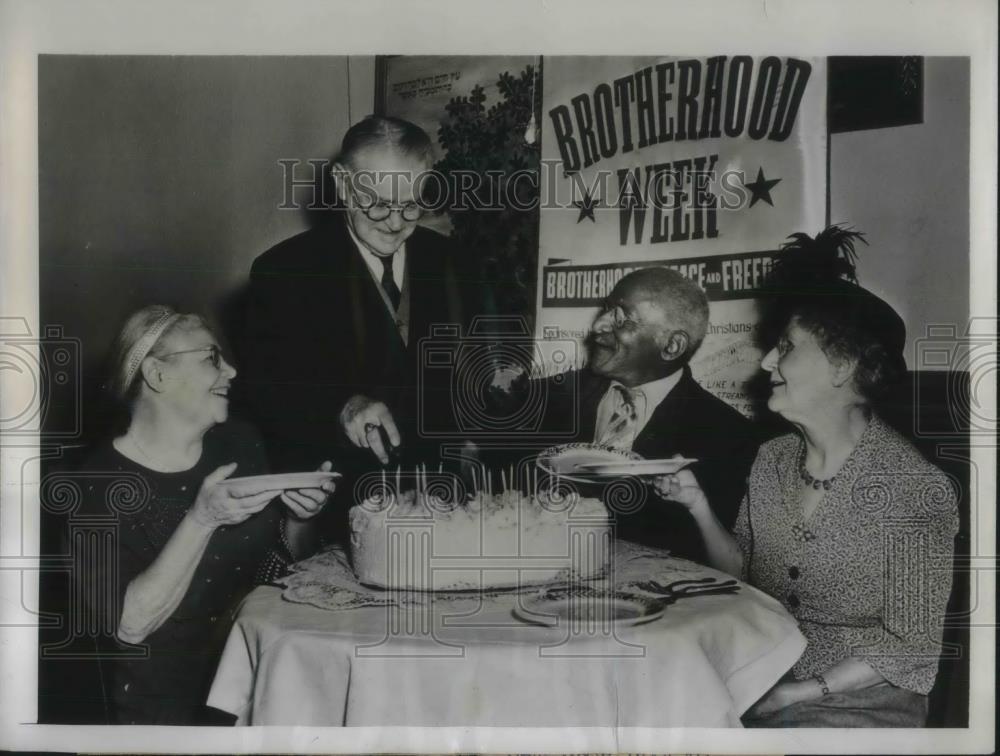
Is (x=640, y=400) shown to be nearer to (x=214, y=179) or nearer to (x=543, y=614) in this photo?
(x=543, y=614)

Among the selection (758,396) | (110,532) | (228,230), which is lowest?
(110,532)

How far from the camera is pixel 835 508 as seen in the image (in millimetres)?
1645

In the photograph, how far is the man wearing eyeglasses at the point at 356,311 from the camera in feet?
5.40

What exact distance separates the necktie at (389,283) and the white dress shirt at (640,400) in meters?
0.43

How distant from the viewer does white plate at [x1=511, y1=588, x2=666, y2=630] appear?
162 cm

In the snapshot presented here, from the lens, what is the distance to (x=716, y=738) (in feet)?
5.40

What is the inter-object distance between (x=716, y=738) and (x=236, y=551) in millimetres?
967

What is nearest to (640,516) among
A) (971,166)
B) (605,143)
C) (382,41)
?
(605,143)

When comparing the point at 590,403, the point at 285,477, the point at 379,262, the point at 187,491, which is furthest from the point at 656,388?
the point at 187,491

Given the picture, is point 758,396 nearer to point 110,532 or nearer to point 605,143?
point 605,143

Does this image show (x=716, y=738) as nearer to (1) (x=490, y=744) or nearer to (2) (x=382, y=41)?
(1) (x=490, y=744)

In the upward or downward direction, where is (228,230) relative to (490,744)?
upward

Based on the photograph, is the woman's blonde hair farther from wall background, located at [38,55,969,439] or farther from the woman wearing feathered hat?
the woman wearing feathered hat

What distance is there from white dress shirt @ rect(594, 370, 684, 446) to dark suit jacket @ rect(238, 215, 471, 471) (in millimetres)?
306
